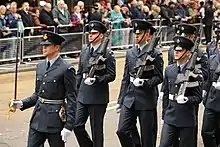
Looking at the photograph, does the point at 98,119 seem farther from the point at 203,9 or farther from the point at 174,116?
the point at 203,9

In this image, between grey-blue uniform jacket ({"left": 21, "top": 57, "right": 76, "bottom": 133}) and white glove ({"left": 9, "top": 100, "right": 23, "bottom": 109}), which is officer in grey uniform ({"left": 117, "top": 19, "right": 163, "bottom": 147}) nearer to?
grey-blue uniform jacket ({"left": 21, "top": 57, "right": 76, "bottom": 133})

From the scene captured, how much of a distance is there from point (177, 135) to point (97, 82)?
142cm

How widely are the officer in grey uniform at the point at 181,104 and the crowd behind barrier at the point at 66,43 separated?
672 centimetres

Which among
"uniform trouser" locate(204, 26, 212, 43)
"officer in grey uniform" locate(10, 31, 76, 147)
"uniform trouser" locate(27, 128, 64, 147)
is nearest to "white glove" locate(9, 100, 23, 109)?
"officer in grey uniform" locate(10, 31, 76, 147)

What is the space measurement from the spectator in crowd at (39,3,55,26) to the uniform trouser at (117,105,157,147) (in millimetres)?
9522

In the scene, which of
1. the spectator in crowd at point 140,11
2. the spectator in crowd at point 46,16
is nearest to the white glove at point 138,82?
the spectator in crowd at point 46,16

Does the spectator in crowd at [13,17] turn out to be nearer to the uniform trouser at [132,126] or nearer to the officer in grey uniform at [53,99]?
the uniform trouser at [132,126]

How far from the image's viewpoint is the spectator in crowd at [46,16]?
1708 cm

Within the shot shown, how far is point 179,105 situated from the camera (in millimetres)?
7297

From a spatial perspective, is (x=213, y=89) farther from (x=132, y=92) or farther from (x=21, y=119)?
(x=21, y=119)

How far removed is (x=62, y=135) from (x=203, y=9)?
18.7m

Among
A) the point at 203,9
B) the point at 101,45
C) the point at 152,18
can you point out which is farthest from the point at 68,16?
the point at 101,45

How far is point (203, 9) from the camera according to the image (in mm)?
24391

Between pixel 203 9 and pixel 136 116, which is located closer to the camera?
pixel 136 116
